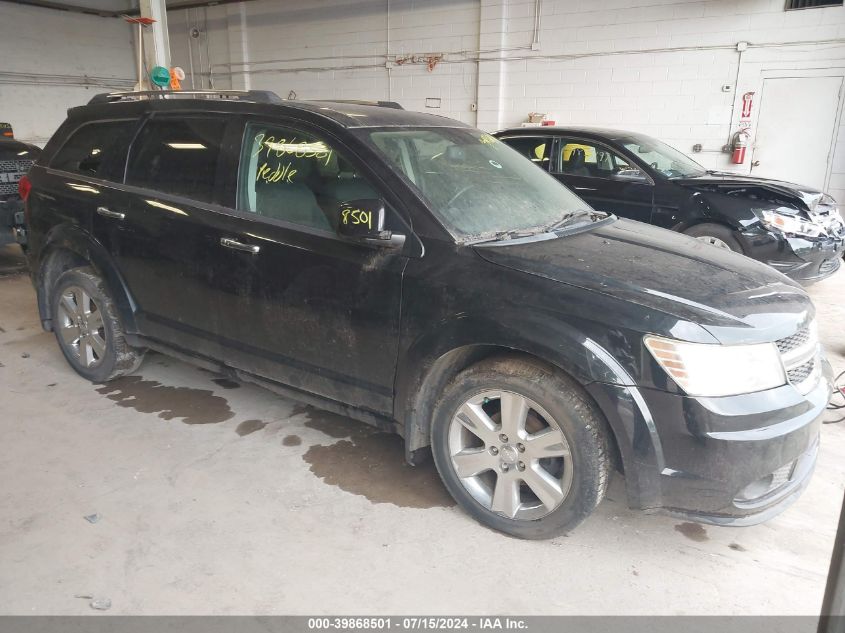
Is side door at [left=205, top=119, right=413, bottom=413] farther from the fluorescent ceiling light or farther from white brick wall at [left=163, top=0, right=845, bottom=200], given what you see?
white brick wall at [left=163, top=0, right=845, bottom=200]

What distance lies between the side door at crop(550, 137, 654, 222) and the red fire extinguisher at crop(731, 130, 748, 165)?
3868 mm

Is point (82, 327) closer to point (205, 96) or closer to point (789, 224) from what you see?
point (205, 96)

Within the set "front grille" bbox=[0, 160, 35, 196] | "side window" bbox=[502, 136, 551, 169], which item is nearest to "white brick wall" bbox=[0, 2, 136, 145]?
"front grille" bbox=[0, 160, 35, 196]

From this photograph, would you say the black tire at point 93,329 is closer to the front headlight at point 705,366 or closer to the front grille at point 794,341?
the front headlight at point 705,366

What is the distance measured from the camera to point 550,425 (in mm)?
2334

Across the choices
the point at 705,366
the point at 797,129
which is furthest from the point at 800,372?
the point at 797,129

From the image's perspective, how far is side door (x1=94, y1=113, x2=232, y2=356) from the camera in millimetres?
3162

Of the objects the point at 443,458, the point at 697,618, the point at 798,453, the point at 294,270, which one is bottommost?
the point at 697,618

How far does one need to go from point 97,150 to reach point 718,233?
209 inches

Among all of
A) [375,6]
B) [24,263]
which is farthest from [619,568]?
Result: [375,6]

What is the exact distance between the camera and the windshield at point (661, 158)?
6379mm

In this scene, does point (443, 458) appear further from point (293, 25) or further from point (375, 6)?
point (293, 25)

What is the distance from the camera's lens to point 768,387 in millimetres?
2178

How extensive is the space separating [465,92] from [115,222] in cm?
899
